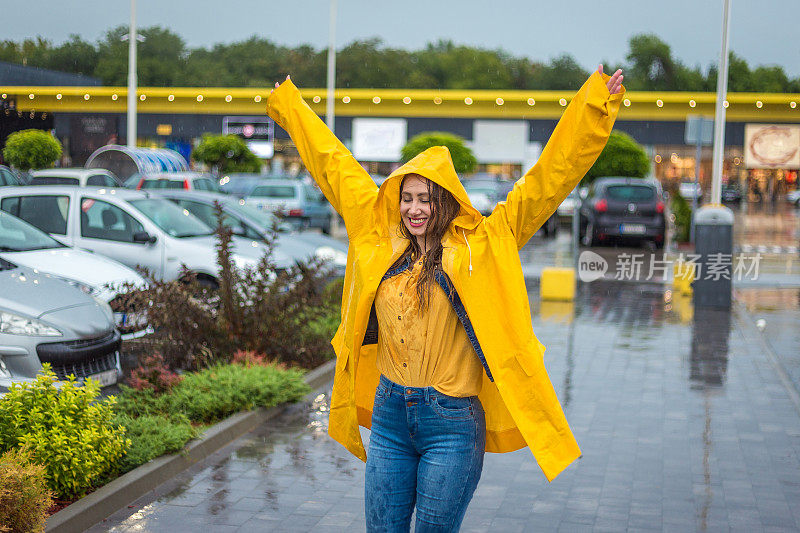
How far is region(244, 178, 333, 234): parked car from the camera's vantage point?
84.0ft

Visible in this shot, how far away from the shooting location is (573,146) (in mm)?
3285

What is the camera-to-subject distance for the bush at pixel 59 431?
16.0ft

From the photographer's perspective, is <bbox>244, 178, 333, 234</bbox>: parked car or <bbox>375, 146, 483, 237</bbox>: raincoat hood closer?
<bbox>375, 146, 483, 237</bbox>: raincoat hood

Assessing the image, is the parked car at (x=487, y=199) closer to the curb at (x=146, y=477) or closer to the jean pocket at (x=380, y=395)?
the curb at (x=146, y=477)

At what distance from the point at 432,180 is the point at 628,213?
67.2 ft

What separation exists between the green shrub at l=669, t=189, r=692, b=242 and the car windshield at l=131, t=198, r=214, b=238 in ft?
49.2

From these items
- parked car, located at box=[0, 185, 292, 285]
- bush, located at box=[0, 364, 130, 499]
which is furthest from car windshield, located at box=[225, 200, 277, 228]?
bush, located at box=[0, 364, 130, 499]

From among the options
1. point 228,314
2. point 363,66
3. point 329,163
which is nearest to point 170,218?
point 228,314

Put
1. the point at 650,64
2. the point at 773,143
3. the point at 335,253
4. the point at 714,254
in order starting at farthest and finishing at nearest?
the point at 650,64, the point at 773,143, the point at 335,253, the point at 714,254

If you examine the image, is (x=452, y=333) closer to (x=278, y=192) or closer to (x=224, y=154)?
(x=278, y=192)

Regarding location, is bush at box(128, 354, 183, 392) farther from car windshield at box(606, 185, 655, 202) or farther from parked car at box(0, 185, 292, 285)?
car windshield at box(606, 185, 655, 202)

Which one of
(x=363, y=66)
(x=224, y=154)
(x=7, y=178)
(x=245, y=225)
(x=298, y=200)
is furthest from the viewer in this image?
(x=363, y=66)

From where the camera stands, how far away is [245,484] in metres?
5.78

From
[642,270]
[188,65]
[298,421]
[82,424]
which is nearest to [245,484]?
[82,424]
